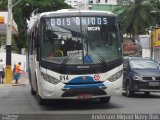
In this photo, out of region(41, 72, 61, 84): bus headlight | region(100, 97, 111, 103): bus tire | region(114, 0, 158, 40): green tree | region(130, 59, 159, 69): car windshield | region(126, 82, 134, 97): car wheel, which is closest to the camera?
region(41, 72, 61, 84): bus headlight

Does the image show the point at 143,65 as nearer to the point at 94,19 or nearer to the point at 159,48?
the point at 94,19

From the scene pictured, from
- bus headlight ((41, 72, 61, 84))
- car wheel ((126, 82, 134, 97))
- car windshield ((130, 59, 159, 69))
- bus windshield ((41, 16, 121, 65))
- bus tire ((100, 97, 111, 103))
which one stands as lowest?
car wheel ((126, 82, 134, 97))

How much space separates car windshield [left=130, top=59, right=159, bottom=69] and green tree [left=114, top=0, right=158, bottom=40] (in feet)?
196

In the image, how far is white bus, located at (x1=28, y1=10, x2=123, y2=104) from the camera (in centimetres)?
1547

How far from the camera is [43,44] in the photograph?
1590cm

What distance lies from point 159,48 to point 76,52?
40.1 metres

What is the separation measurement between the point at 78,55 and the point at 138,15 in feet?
227

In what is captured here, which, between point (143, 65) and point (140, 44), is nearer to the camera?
point (143, 65)

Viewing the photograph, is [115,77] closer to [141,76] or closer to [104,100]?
[104,100]

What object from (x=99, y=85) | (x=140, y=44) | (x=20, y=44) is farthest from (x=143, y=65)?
(x=20, y=44)

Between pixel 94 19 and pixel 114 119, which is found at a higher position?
pixel 94 19

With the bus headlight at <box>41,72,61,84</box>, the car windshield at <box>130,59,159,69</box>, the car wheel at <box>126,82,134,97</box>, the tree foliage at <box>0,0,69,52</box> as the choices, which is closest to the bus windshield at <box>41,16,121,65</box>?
the bus headlight at <box>41,72,61,84</box>

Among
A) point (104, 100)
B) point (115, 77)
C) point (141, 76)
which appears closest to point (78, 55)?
point (115, 77)

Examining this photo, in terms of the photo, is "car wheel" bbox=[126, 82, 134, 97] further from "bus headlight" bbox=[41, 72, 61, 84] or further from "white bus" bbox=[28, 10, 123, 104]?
"bus headlight" bbox=[41, 72, 61, 84]
